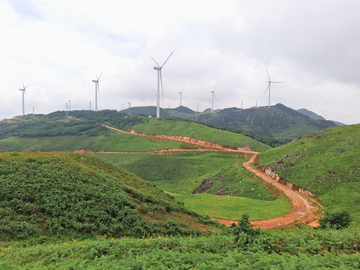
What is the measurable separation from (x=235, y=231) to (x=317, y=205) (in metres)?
25.7

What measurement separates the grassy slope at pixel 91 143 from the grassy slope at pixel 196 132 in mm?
14901

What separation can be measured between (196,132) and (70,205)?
120425 mm

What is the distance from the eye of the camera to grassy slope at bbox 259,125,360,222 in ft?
113

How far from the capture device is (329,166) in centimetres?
4141

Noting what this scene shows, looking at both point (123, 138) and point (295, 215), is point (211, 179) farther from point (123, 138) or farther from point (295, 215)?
point (123, 138)

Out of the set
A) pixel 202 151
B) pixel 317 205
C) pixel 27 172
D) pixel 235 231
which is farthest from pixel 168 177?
pixel 235 231

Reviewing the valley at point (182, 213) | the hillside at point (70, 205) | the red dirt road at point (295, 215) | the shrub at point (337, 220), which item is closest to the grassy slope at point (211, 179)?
the valley at point (182, 213)

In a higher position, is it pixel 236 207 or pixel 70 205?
pixel 70 205

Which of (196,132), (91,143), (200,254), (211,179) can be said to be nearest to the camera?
(200,254)

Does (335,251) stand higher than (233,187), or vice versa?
(335,251)

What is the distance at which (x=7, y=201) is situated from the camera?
752 inches

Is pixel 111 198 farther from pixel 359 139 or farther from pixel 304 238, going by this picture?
pixel 359 139

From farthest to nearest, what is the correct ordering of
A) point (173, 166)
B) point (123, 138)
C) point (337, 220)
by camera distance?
point (123, 138) < point (173, 166) < point (337, 220)

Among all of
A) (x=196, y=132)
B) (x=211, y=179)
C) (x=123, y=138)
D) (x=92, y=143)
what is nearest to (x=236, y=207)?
(x=211, y=179)
